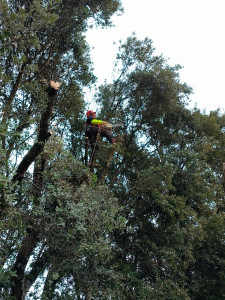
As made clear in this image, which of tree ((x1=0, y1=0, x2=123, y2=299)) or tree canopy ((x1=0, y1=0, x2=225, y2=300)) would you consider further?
tree canopy ((x1=0, y1=0, x2=225, y2=300))

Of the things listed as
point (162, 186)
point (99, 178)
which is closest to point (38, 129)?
point (99, 178)

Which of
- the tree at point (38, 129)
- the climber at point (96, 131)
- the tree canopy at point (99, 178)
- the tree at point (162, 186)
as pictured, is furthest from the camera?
the tree at point (162, 186)

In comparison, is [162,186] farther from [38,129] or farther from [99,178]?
[38,129]

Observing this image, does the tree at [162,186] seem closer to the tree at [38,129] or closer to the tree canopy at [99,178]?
the tree canopy at [99,178]

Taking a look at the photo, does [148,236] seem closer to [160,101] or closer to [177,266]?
[177,266]

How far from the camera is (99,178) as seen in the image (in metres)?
10.7

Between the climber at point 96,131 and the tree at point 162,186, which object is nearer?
the climber at point 96,131

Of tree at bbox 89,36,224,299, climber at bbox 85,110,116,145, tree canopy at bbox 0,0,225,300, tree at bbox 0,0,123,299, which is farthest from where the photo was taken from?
tree at bbox 89,36,224,299

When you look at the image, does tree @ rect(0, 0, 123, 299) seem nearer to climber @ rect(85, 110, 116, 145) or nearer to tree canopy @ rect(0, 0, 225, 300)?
tree canopy @ rect(0, 0, 225, 300)

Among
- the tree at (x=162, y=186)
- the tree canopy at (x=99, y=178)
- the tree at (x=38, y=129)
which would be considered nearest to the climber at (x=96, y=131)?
the tree canopy at (x=99, y=178)

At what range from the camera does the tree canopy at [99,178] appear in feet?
20.2

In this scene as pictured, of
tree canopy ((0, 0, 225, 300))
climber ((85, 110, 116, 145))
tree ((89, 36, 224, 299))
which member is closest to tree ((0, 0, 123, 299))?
tree canopy ((0, 0, 225, 300))

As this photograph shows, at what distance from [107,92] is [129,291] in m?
6.14

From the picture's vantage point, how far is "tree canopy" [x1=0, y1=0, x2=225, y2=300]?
617 cm
